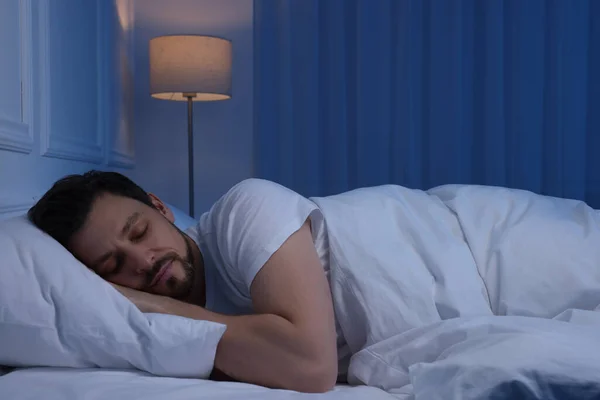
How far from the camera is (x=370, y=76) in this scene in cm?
289

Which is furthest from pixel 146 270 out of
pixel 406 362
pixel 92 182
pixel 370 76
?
pixel 370 76

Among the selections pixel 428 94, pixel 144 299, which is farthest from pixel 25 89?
pixel 428 94

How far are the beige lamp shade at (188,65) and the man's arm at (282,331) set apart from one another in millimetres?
1634

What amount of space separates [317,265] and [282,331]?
146 mm

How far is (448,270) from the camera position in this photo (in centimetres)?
117

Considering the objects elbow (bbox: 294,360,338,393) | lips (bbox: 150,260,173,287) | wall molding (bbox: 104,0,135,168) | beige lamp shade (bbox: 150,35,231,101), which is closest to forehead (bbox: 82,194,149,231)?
lips (bbox: 150,260,173,287)

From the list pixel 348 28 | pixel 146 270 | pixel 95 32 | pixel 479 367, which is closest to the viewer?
pixel 479 367

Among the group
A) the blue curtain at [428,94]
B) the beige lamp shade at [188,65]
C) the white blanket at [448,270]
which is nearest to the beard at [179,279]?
the white blanket at [448,270]

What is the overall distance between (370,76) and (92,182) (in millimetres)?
1878

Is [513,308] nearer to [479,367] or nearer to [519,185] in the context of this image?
[479,367]

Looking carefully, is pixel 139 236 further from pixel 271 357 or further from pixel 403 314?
pixel 403 314

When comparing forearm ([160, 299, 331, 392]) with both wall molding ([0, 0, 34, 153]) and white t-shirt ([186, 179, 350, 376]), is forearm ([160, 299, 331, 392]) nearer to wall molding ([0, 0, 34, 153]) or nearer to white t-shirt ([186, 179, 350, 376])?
white t-shirt ([186, 179, 350, 376])

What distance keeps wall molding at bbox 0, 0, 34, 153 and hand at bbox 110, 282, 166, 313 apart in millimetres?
627

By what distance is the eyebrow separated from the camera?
44.4 inches
